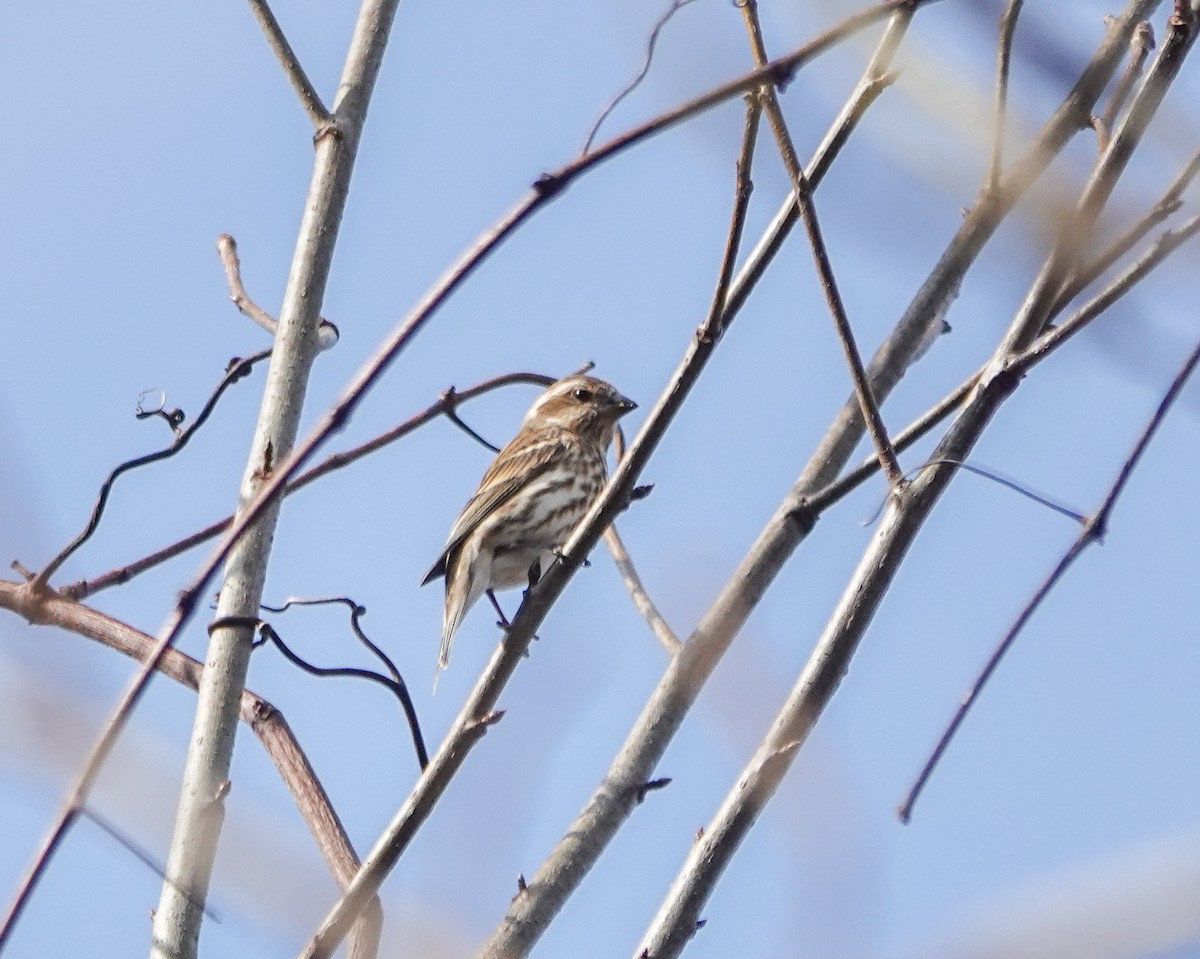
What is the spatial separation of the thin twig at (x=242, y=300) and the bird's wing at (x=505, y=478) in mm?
2690

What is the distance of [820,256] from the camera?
10.7 feet

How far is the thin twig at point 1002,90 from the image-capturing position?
2.91 metres

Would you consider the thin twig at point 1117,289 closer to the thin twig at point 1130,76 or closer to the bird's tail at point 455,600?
the thin twig at point 1130,76

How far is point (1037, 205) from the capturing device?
2.73 m

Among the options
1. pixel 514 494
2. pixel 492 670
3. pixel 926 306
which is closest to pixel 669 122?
pixel 492 670

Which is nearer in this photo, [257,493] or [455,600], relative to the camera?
[257,493]

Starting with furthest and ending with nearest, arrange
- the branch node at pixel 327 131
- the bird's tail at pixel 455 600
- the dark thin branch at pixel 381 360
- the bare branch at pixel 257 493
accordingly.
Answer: the bird's tail at pixel 455 600, the branch node at pixel 327 131, the bare branch at pixel 257 493, the dark thin branch at pixel 381 360

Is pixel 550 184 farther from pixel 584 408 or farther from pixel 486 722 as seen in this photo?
pixel 584 408

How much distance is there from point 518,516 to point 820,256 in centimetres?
461

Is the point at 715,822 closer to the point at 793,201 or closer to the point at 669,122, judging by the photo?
the point at 793,201

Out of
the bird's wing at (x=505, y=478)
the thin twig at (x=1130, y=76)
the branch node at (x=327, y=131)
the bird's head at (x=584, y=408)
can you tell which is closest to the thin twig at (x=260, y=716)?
the branch node at (x=327, y=131)

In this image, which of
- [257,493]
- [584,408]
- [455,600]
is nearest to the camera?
[257,493]

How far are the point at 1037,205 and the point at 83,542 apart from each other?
8.54ft

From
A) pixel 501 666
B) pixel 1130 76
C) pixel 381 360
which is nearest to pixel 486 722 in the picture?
pixel 501 666
